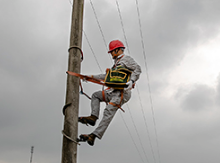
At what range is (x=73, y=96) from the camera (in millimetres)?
3824

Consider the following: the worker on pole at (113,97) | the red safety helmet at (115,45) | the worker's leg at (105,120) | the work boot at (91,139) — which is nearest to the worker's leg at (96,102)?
the worker on pole at (113,97)

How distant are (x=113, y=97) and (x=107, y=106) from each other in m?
0.19

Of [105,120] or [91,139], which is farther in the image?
[105,120]

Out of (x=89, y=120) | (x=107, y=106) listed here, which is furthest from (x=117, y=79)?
(x=89, y=120)

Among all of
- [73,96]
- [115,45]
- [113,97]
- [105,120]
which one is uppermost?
[115,45]

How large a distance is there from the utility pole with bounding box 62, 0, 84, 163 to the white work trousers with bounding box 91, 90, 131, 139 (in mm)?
542

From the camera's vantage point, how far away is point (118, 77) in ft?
14.4

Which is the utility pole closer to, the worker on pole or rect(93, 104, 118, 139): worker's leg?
the worker on pole

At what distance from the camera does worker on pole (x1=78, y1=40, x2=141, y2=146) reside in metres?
4.19

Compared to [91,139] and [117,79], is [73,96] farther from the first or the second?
[117,79]

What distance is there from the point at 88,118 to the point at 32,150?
3814 cm

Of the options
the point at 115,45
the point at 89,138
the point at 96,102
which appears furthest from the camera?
the point at 115,45

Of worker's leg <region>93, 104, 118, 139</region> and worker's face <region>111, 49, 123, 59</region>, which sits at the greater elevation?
worker's face <region>111, 49, 123, 59</region>

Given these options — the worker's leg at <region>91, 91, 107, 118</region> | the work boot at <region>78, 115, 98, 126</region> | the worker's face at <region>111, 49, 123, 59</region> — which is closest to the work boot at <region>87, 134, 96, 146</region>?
the work boot at <region>78, 115, 98, 126</region>
